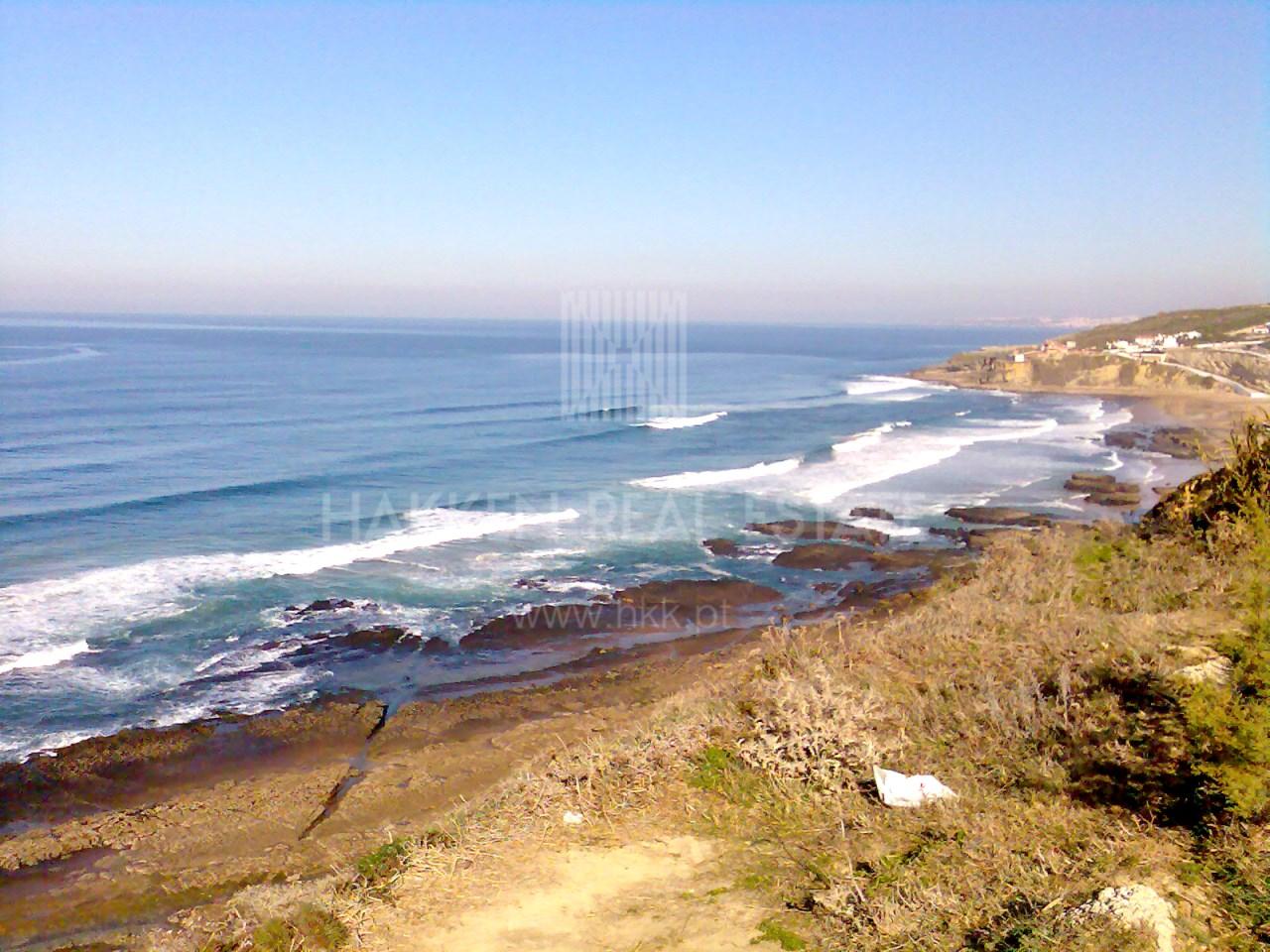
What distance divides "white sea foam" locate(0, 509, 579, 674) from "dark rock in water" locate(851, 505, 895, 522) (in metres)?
11.2

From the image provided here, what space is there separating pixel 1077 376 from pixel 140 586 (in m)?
73.7

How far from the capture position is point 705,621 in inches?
816

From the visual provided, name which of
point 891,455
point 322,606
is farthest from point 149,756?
point 891,455

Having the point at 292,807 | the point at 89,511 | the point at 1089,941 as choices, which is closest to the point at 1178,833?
the point at 1089,941

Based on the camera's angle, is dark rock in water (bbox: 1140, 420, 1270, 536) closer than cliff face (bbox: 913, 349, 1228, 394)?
Yes

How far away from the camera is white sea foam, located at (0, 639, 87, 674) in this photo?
56.0 feet

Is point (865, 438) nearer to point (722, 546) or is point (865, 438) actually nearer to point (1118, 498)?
point (1118, 498)

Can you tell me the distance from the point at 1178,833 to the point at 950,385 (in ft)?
253

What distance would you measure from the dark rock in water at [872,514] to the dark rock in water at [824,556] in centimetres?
377

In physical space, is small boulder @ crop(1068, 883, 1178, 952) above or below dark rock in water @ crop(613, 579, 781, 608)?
above

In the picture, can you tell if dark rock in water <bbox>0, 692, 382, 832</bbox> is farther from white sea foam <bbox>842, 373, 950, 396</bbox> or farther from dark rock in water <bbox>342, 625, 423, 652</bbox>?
white sea foam <bbox>842, 373, 950, 396</bbox>

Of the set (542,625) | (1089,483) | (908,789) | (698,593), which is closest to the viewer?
(908,789)

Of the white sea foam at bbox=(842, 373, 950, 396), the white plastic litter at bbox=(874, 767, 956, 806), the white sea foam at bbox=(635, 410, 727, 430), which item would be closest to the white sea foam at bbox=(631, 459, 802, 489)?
the white sea foam at bbox=(635, 410, 727, 430)

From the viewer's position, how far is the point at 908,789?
6879 millimetres
